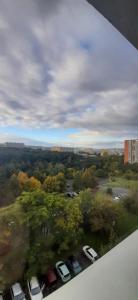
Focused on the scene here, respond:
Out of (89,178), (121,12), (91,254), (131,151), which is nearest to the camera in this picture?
(121,12)

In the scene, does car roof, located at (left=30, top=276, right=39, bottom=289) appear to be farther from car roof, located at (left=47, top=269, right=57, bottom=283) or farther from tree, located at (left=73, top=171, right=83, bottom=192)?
tree, located at (left=73, top=171, right=83, bottom=192)

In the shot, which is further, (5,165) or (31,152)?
(31,152)

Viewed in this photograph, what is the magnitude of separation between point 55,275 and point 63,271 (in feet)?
0.28

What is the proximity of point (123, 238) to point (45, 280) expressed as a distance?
65cm

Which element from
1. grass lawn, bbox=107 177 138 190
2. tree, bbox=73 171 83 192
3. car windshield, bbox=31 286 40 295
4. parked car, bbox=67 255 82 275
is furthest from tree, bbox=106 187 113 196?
car windshield, bbox=31 286 40 295

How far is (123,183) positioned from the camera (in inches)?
68.0

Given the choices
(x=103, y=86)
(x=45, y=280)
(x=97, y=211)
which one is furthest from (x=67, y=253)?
(x=103, y=86)

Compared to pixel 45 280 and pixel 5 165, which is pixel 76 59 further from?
pixel 45 280

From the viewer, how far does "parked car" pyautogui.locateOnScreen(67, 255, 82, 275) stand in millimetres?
1262

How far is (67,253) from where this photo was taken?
1252 millimetres

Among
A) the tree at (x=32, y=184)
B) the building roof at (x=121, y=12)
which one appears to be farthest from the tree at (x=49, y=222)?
the building roof at (x=121, y=12)

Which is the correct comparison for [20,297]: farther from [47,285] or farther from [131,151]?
[131,151]

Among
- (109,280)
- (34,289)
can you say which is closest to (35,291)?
(34,289)

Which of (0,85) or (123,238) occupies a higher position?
(0,85)
